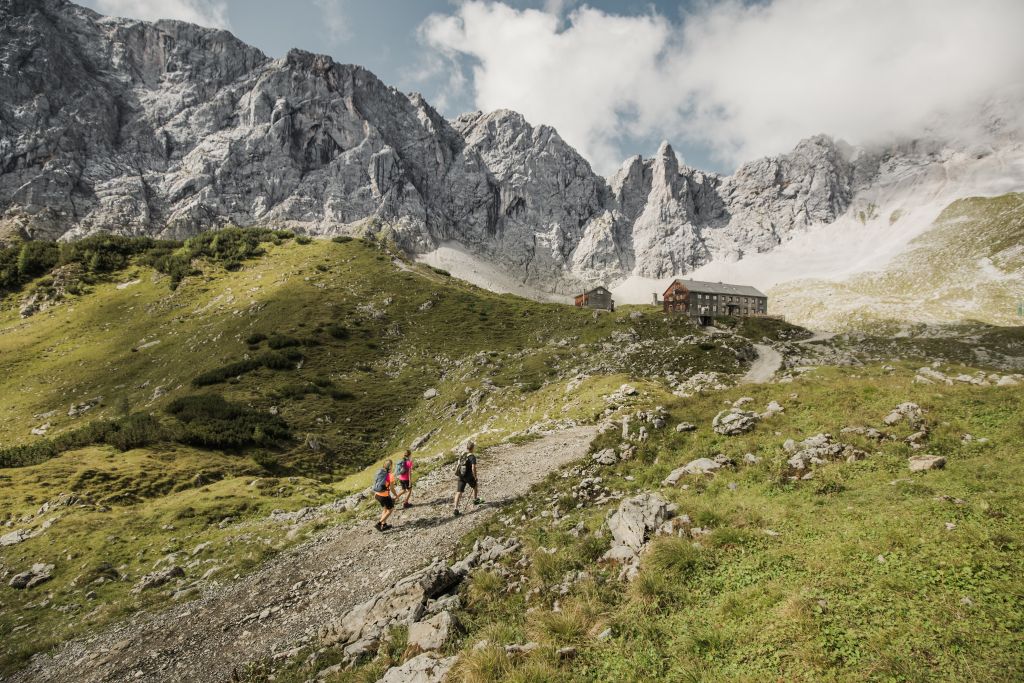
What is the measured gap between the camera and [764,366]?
6006cm

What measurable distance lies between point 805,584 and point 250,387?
57.7 m

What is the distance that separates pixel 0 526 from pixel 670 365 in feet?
178

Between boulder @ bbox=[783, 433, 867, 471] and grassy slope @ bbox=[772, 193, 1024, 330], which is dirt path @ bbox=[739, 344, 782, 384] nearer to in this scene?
boulder @ bbox=[783, 433, 867, 471]

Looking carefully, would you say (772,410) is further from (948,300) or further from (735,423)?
(948,300)

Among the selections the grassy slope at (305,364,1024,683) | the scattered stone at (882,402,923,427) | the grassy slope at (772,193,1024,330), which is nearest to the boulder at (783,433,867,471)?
the grassy slope at (305,364,1024,683)

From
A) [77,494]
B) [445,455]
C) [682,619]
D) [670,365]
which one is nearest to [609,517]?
[682,619]

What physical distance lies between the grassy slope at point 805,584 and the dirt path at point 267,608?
330 centimetres

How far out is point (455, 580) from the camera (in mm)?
13680

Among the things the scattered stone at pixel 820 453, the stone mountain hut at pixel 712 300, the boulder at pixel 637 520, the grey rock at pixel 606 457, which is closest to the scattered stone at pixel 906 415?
the scattered stone at pixel 820 453

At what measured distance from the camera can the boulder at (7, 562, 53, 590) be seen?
20.3 m

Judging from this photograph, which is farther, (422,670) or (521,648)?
(422,670)

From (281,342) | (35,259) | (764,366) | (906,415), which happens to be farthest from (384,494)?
(35,259)

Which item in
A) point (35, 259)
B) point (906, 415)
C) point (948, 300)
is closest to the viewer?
point (906, 415)

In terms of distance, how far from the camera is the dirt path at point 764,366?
5059 centimetres
